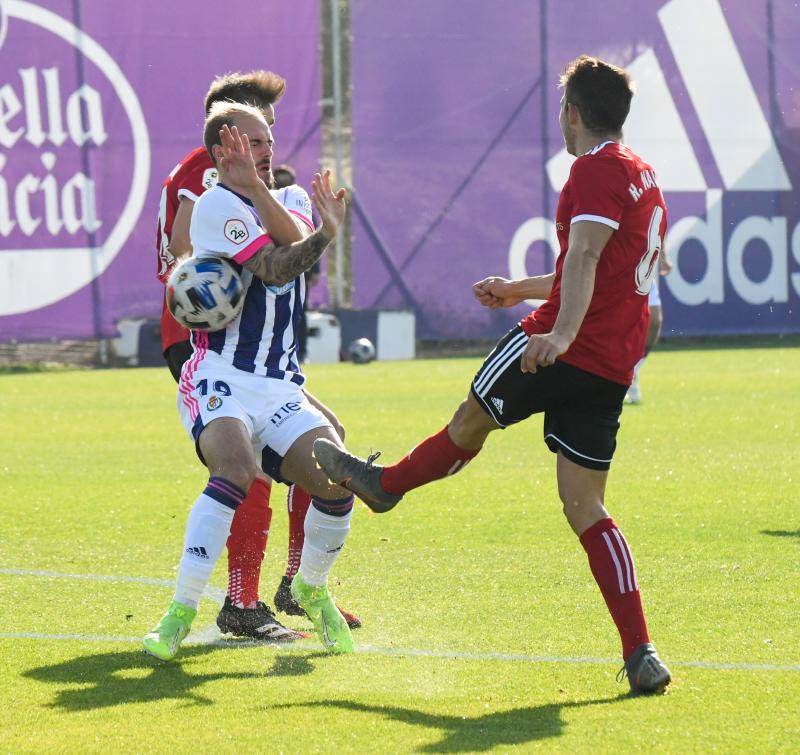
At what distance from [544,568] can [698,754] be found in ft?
9.43

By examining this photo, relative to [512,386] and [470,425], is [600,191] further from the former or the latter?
[470,425]

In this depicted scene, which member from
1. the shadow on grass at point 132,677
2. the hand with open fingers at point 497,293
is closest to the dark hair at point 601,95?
the hand with open fingers at point 497,293

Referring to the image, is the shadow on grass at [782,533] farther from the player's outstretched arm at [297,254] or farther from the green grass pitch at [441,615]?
the player's outstretched arm at [297,254]

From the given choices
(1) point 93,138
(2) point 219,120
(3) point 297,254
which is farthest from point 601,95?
(1) point 93,138

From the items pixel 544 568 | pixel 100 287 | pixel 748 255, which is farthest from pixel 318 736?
pixel 748 255

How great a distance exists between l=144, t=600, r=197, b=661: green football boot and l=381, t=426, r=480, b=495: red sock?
82 centimetres

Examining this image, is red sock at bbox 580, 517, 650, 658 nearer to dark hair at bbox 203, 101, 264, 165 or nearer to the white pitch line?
the white pitch line

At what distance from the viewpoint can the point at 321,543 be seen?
546 cm

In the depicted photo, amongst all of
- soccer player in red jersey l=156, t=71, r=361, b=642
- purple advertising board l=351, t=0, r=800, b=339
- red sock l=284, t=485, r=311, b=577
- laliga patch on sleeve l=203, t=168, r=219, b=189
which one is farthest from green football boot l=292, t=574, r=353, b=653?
purple advertising board l=351, t=0, r=800, b=339

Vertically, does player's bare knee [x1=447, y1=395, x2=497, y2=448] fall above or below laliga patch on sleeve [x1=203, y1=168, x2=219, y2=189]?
below

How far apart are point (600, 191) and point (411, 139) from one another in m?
18.9

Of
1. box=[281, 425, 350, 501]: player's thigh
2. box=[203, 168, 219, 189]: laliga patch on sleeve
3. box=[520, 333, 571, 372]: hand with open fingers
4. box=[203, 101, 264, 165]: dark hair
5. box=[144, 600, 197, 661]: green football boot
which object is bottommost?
box=[144, 600, 197, 661]: green football boot

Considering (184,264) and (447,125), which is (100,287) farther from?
(184,264)

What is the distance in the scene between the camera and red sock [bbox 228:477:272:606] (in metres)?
5.62
